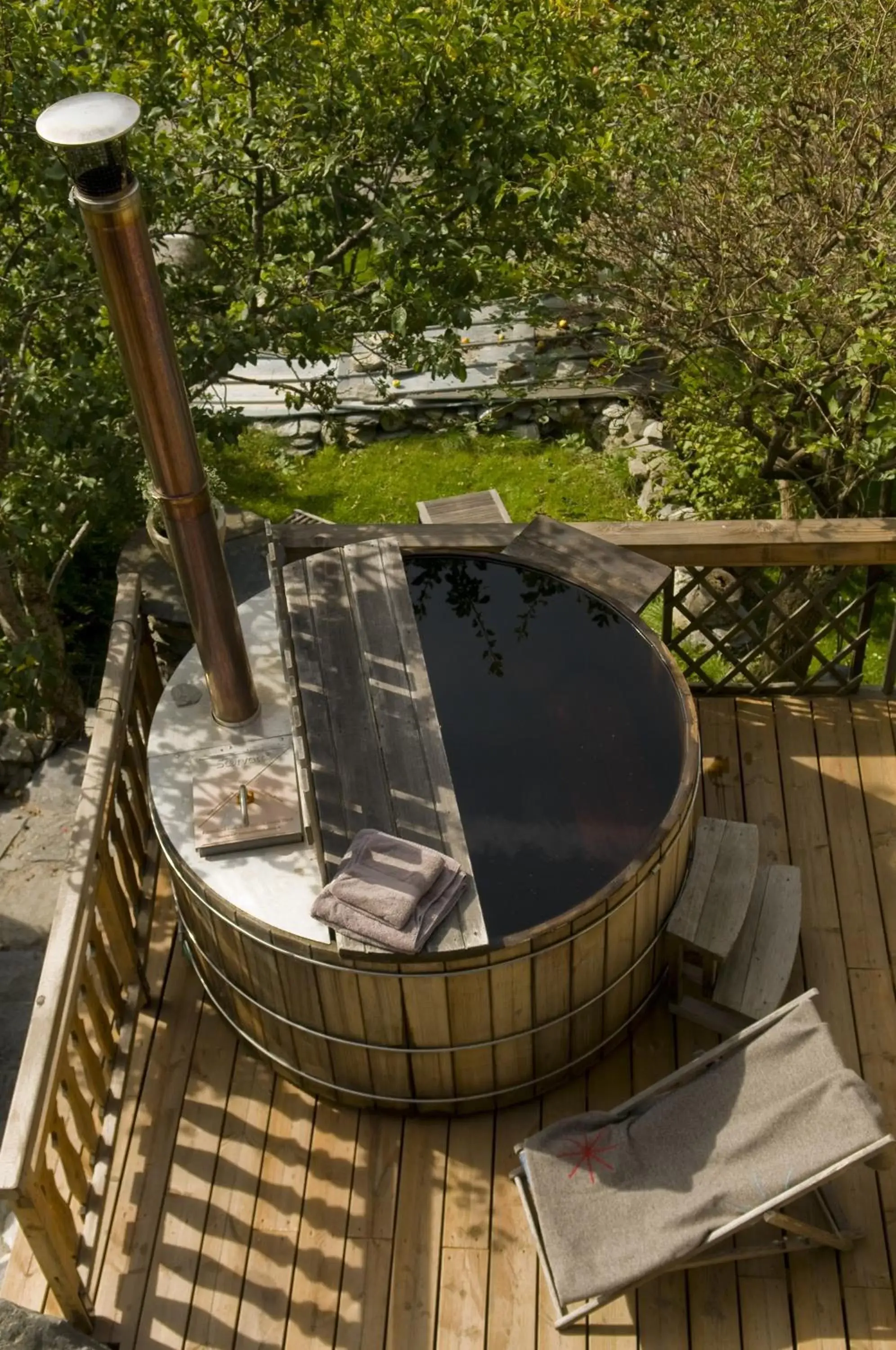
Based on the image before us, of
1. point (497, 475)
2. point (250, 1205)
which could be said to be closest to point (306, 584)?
point (250, 1205)

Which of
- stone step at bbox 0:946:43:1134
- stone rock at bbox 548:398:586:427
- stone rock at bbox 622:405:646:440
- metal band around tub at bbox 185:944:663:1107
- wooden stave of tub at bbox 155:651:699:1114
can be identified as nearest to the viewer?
wooden stave of tub at bbox 155:651:699:1114

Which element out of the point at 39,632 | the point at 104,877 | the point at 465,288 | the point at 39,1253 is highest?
the point at 465,288

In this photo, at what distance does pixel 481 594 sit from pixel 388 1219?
98.9 inches

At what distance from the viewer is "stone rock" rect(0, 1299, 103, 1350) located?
3688mm

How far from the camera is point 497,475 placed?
11.1 meters

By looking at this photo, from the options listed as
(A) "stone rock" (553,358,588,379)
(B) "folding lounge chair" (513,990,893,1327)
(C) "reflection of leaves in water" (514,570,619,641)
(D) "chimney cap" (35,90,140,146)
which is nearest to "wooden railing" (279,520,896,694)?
(C) "reflection of leaves in water" (514,570,619,641)

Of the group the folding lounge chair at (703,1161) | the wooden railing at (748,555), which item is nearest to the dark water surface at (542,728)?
the wooden railing at (748,555)

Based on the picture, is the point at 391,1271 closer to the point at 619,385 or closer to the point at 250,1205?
the point at 250,1205

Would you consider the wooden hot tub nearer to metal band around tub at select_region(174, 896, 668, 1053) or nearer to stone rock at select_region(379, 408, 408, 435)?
metal band around tub at select_region(174, 896, 668, 1053)

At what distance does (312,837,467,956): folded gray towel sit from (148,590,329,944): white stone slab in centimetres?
10

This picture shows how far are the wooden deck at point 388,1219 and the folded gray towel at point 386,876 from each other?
3.63ft

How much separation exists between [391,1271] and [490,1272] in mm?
329

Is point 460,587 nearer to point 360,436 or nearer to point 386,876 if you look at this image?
point 386,876

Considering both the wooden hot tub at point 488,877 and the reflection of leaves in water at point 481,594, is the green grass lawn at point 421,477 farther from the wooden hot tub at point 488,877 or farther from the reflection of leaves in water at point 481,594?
the wooden hot tub at point 488,877
